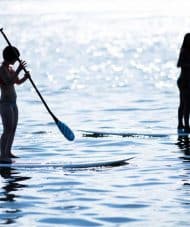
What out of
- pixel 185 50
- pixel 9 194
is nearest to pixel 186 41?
pixel 185 50

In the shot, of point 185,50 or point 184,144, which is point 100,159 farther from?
point 185,50

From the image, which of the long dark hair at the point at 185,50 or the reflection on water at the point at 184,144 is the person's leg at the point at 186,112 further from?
the long dark hair at the point at 185,50

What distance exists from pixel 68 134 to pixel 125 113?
29.8ft

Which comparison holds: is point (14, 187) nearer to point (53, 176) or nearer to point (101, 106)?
point (53, 176)

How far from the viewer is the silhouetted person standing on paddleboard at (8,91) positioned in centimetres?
1616

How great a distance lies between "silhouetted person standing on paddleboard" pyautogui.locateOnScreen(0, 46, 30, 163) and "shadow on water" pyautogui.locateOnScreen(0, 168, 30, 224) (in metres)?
0.52

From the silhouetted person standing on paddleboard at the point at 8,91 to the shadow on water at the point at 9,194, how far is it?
0.52 metres

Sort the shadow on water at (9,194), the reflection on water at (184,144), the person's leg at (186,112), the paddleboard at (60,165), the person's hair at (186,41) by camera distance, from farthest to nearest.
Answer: the person's leg at (186,112) < the person's hair at (186,41) < the reflection on water at (184,144) < the paddleboard at (60,165) < the shadow on water at (9,194)

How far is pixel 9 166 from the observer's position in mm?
16469

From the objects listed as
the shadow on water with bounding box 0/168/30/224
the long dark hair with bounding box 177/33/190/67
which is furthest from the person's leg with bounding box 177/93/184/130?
the shadow on water with bounding box 0/168/30/224

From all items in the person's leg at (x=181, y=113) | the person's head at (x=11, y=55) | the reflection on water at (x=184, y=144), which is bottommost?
the reflection on water at (x=184, y=144)

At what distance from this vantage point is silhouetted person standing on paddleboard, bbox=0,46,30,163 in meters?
16.2

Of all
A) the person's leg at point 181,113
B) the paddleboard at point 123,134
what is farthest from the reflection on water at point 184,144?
the person's leg at point 181,113

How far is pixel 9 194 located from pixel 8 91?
2063 mm
